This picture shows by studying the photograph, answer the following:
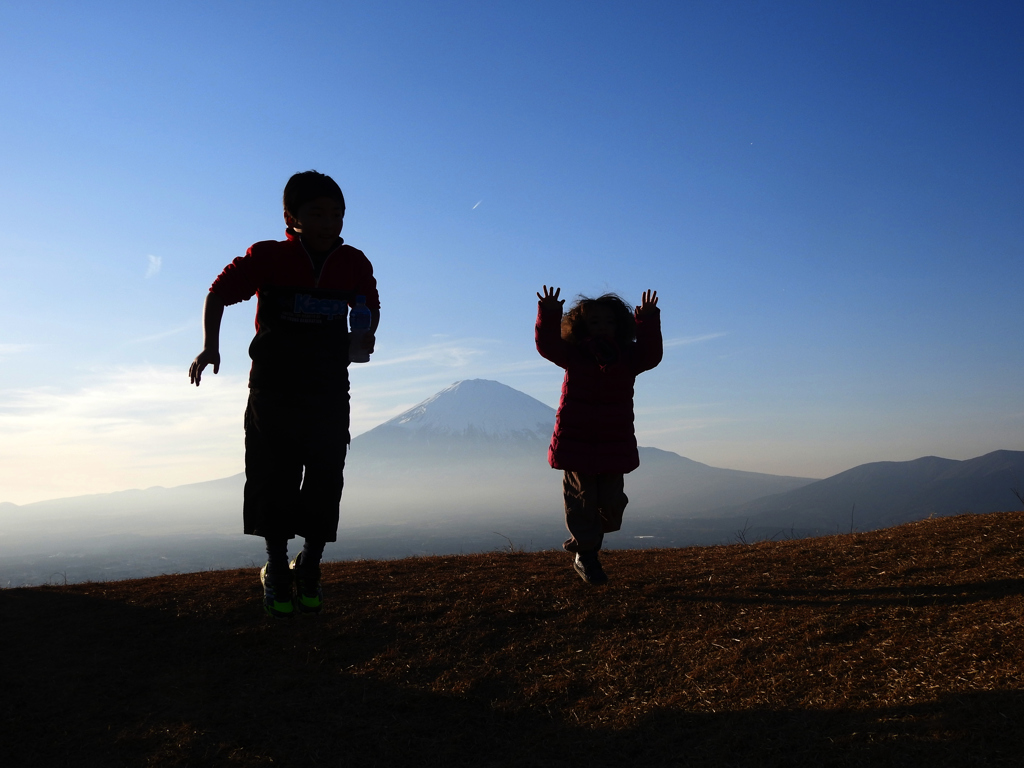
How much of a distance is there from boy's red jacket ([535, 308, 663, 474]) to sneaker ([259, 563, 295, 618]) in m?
2.00

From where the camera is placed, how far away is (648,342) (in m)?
5.48

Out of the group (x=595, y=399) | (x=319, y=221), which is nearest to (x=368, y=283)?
(x=319, y=221)

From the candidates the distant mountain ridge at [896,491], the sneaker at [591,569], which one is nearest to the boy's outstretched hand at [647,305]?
the sneaker at [591,569]

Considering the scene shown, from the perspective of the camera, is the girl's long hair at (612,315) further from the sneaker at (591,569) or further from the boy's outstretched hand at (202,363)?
the boy's outstretched hand at (202,363)

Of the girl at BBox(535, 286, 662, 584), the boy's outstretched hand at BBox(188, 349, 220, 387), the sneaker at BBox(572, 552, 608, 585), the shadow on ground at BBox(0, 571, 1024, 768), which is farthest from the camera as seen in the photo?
the girl at BBox(535, 286, 662, 584)

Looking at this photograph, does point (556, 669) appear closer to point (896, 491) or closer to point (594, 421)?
point (594, 421)

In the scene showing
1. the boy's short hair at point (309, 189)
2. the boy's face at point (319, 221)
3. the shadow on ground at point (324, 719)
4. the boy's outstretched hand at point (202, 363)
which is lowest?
the shadow on ground at point (324, 719)

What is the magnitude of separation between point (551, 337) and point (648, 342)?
78 cm

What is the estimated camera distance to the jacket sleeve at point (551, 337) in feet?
17.6

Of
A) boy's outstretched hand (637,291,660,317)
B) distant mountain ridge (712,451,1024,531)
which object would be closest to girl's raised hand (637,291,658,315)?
boy's outstretched hand (637,291,660,317)

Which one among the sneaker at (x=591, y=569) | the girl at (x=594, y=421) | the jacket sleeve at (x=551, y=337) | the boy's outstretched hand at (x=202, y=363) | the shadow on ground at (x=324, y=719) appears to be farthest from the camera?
the jacket sleeve at (x=551, y=337)

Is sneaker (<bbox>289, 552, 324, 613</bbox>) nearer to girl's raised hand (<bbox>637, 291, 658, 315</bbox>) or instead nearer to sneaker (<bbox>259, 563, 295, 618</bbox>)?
sneaker (<bbox>259, 563, 295, 618</bbox>)

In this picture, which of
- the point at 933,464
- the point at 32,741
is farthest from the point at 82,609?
the point at 933,464

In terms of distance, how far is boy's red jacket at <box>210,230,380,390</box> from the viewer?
13.6 feet
